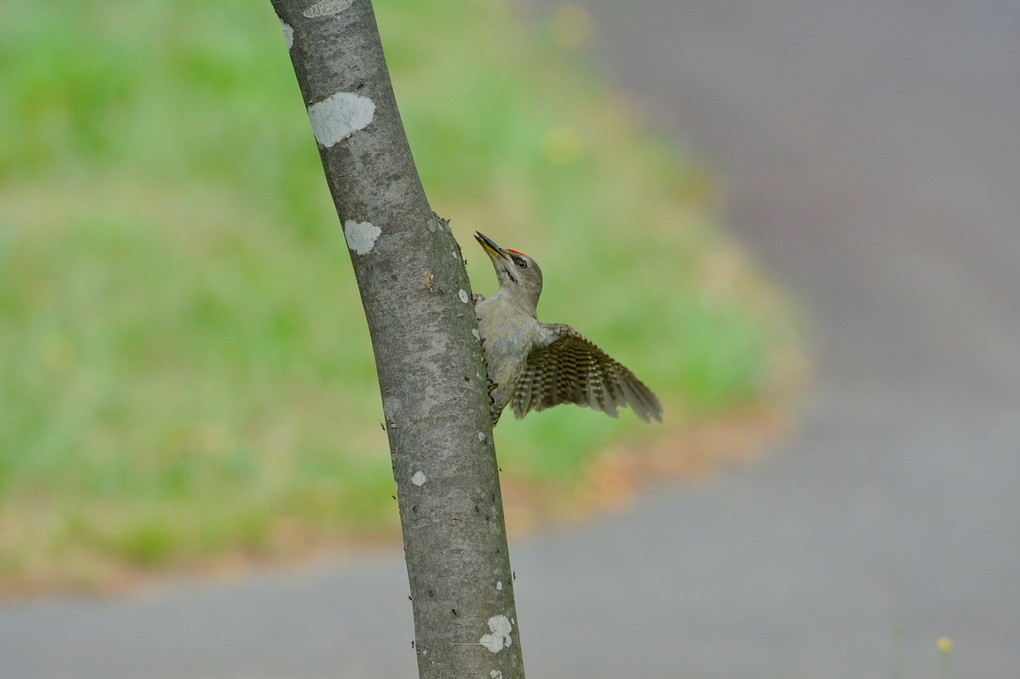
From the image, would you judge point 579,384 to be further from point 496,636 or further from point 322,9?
point 322,9

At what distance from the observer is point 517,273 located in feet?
11.7

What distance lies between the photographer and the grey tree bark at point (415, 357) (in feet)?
7.34

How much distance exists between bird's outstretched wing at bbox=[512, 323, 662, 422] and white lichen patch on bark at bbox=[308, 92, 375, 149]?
149cm

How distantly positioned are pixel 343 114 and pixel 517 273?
1394mm

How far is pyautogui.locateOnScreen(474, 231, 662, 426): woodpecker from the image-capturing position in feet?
10.8

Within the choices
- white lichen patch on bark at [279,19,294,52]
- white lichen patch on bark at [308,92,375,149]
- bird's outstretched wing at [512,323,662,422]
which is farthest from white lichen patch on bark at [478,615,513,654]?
bird's outstretched wing at [512,323,662,422]

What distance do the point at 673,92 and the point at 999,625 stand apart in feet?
24.9

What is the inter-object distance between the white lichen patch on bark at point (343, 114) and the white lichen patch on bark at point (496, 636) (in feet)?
3.41

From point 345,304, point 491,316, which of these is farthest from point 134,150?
point 491,316

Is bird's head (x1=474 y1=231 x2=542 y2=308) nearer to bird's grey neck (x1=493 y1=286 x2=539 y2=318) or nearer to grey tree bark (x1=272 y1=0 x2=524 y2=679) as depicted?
bird's grey neck (x1=493 y1=286 x2=539 y2=318)

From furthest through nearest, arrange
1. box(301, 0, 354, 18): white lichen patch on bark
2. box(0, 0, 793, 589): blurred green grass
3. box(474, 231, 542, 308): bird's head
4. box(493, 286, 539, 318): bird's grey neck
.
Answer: box(0, 0, 793, 589): blurred green grass, box(474, 231, 542, 308): bird's head, box(493, 286, 539, 318): bird's grey neck, box(301, 0, 354, 18): white lichen patch on bark

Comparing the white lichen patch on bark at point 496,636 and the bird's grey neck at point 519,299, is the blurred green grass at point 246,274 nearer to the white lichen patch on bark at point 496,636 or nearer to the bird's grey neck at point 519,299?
the bird's grey neck at point 519,299

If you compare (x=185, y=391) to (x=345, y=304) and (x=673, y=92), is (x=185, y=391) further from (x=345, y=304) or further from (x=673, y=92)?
(x=673, y=92)

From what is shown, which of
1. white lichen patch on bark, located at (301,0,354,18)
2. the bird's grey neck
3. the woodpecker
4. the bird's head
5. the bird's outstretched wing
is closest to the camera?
white lichen patch on bark, located at (301,0,354,18)
